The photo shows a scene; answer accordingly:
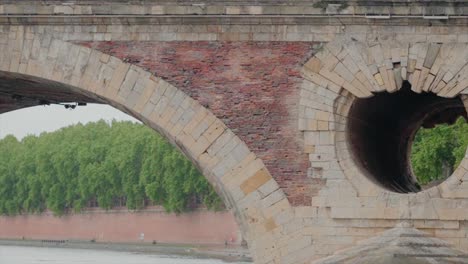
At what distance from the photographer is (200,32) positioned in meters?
21.1

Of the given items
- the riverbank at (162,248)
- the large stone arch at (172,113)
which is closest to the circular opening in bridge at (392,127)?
the large stone arch at (172,113)

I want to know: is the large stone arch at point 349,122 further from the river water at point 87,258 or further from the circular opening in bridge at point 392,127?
the river water at point 87,258

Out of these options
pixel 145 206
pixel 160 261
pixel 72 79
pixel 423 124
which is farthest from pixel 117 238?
pixel 72 79

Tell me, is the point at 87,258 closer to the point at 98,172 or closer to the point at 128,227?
the point at 128,227

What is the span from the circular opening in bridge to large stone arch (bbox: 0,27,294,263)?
5.20 feet

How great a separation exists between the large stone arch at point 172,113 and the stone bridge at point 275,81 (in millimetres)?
21

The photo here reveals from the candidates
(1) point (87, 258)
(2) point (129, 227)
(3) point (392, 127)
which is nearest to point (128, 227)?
(2) point (129, 227)

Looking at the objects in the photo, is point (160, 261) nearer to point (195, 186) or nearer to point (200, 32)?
point (195, 186)

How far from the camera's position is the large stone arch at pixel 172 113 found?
20.8 metres

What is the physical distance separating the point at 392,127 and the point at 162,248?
5247 cm

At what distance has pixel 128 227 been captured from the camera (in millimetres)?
85938

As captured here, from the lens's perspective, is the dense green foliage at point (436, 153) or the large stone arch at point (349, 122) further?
the dense green foliage at point (436, 153)

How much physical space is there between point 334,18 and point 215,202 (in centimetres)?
5195

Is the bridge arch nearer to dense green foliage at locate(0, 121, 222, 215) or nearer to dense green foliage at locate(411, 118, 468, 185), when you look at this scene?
dense green foliage at locate(411, 118, 468, 185)
